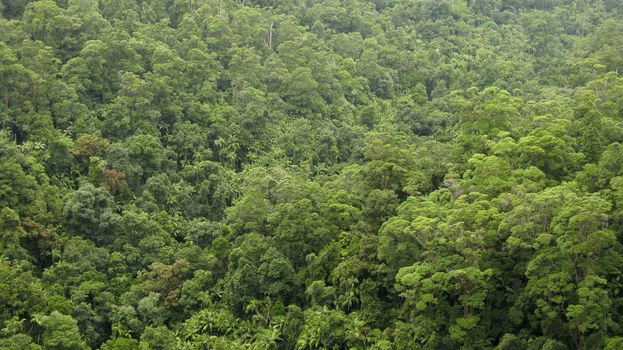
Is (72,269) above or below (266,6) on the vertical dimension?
below

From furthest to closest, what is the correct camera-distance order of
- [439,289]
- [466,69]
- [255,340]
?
1. [466,69]
2. [255,340]
3. [439,289]

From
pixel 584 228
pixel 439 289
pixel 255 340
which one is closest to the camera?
pixel 584 228

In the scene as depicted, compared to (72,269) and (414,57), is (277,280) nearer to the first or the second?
(72,269)

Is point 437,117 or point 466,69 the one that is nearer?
point 437,117

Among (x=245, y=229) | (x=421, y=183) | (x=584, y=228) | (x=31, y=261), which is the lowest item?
(x=31, y=261)

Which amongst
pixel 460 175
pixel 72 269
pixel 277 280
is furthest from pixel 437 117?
pixel 72 269

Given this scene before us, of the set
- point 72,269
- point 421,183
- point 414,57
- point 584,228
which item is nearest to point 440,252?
point 584,228

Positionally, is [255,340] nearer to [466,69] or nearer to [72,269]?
[72,269]
